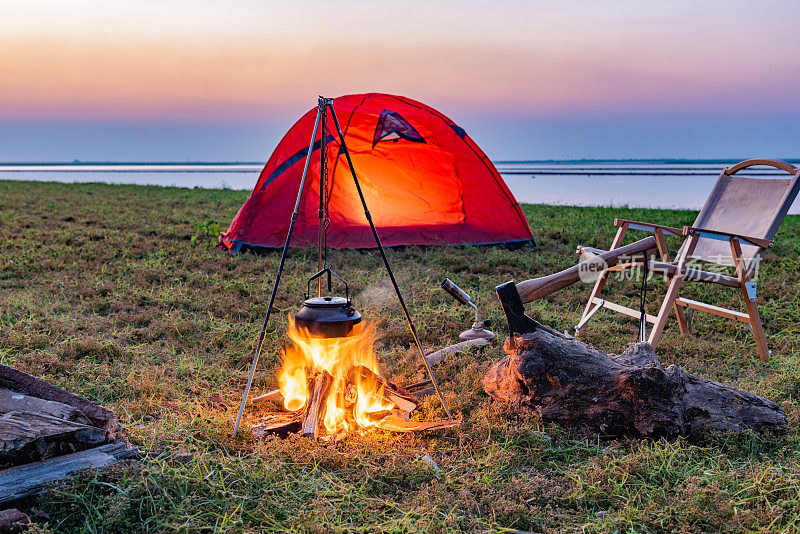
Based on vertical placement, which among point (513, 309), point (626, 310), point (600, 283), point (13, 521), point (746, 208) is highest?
point (746, 208)

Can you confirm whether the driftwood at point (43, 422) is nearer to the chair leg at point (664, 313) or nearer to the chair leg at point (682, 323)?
the chair leg at point (664, 313)

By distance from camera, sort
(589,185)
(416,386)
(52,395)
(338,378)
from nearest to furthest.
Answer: (52,395), (338,378), (416,386), (589,185)

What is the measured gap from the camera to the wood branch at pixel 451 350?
425 cm

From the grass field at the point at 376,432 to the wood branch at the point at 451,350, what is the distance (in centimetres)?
8

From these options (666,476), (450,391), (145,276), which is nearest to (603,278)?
(450,391)

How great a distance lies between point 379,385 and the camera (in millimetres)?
3531

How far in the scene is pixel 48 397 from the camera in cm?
284

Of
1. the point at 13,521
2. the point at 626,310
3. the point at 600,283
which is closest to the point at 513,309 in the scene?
the point at 626,310

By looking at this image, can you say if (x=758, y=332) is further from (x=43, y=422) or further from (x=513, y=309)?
(x=43, y=422)

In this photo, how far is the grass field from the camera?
2.45 meters

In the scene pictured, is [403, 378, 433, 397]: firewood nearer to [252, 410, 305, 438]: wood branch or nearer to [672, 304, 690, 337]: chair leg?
[252, 410, 305, 438]: wood branch

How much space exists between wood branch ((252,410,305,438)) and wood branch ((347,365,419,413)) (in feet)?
1.19

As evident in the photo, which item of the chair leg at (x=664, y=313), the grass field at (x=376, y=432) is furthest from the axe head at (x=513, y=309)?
the chair leg at (x=664, y=313)

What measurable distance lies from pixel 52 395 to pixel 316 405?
1.32 metres
